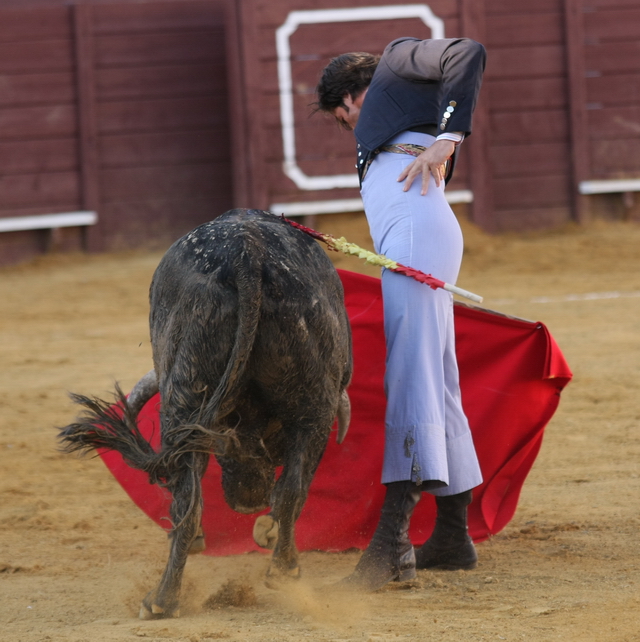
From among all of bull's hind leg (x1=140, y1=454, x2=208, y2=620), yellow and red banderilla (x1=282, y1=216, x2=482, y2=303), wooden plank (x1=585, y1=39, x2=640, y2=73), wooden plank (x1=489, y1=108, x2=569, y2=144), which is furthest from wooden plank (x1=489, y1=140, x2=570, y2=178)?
bull's hind leg (x1=140, y1=454, x2=208, y2=620)

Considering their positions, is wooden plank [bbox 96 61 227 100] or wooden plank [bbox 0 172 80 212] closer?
wooden plank [bbox 0 172 80 212]

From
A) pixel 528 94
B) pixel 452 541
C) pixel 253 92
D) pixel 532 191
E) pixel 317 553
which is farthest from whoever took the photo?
pixel 532 191

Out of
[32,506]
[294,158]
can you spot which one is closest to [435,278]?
[32,506]

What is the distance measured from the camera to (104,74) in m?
8.73

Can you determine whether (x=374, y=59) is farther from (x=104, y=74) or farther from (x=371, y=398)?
(x=104, y=74)

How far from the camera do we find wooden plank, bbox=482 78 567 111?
8.91 meters

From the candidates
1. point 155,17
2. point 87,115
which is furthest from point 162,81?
point 87,115

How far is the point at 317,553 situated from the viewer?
296 cm

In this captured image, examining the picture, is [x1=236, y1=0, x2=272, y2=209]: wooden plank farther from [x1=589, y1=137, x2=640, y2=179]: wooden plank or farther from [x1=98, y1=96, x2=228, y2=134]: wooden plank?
[x1=589, y1=137, x2=640, y2=179]: wooden plank

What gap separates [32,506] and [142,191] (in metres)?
5.78

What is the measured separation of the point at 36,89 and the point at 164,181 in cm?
135

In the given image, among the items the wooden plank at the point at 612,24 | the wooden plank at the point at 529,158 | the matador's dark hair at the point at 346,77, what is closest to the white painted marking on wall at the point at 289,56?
the wooden plank at the point at 529,158

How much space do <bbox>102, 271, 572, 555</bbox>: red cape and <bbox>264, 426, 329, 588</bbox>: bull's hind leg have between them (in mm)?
675

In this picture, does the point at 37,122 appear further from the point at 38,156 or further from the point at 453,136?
the point at 453,136
